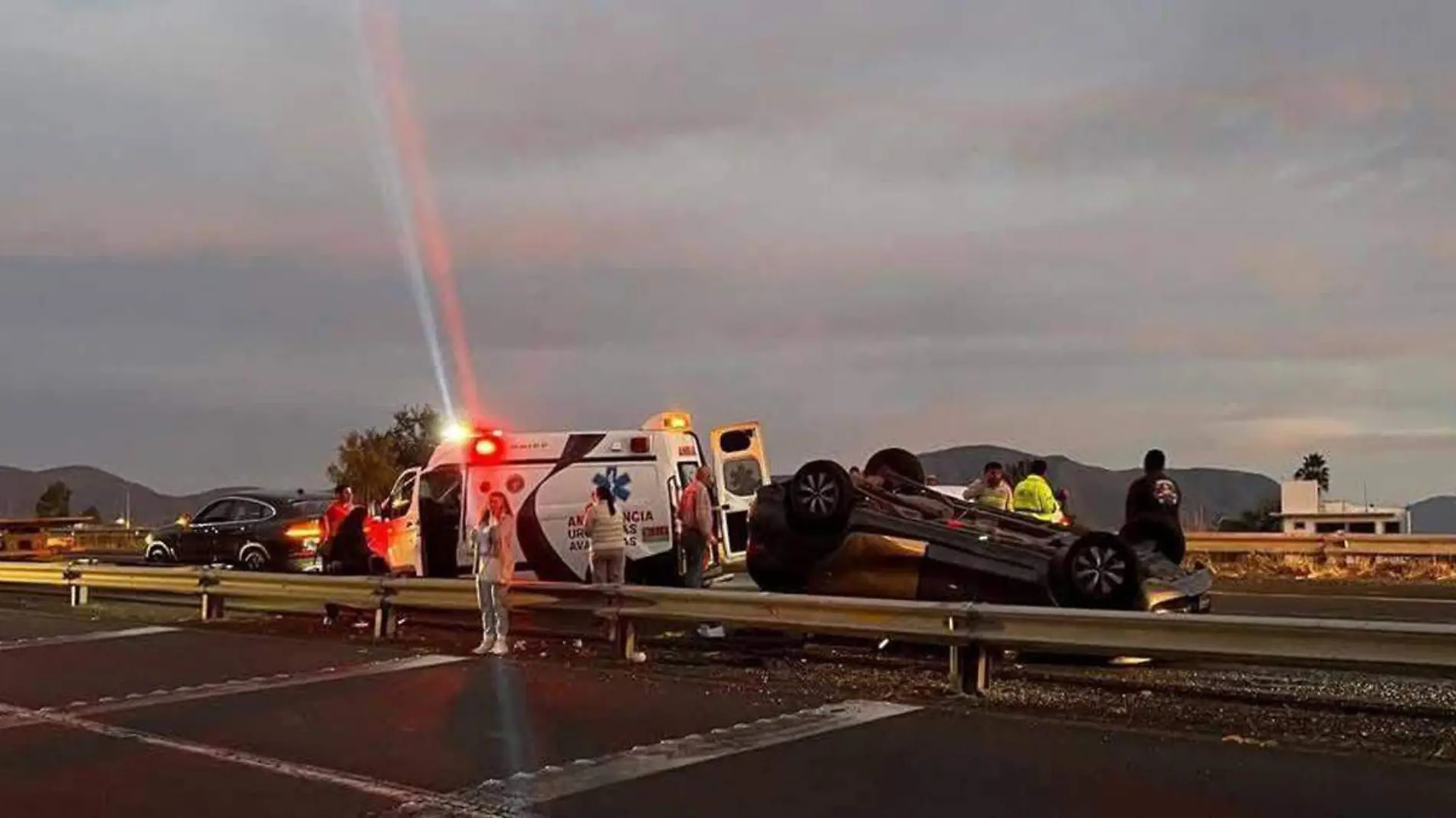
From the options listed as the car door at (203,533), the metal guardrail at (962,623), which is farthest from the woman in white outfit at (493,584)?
the car door at (203,533)

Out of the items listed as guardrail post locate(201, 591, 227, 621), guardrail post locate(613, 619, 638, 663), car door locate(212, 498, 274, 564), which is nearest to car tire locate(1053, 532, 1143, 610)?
guardrail post locate(613, 619, 638, 663)

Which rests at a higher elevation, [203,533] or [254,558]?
[203,533]

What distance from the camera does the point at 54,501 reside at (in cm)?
7944

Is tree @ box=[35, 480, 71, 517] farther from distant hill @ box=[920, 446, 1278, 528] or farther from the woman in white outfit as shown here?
the woman in white outfit

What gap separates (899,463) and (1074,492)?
27.7 ft

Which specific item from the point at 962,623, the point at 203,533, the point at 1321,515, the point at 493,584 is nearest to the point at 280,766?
the point at 962,623

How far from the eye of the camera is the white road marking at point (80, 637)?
14.0 meters

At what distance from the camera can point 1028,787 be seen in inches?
271

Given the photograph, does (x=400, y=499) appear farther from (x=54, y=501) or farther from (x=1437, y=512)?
(x=54, y=501)

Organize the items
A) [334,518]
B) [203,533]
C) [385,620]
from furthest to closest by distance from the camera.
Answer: [203,533] < [334,518] < [385,620]

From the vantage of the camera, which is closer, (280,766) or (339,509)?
(280,766)

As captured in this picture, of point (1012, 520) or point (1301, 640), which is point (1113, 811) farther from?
point (1012, 520)

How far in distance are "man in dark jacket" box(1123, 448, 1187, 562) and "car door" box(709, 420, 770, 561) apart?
5.06 m

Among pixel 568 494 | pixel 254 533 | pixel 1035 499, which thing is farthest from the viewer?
pixel 254 533
